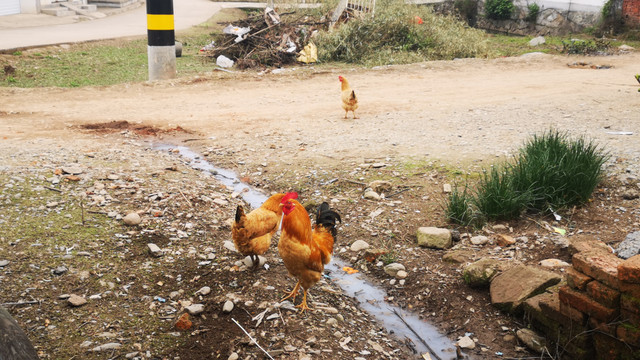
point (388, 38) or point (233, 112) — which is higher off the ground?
point (388, 38)

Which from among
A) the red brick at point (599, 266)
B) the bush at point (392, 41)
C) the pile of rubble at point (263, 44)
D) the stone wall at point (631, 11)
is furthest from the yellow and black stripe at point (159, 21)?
the stone wall at point (631, 11)

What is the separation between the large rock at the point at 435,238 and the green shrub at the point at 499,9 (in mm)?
15595

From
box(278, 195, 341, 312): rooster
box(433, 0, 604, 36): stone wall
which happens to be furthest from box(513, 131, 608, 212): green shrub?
box(433, 0, 604, 36): stone wall

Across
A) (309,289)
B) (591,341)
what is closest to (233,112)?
(309,289)

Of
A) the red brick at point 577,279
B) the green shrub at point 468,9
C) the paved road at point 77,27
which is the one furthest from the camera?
the green shrub at point 468,9

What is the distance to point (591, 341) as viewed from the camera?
A: 10.9ft

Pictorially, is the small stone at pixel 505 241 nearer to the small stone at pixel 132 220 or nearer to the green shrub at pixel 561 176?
the green shrub at pixel 561 176

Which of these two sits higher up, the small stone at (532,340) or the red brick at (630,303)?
the red brick at (630,303)

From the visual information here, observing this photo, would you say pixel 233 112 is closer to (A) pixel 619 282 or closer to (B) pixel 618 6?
(A) pixel 619 282

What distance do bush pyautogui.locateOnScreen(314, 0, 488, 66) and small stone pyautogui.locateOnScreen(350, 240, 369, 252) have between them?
8.29 metres

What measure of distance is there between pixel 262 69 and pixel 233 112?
3609 millimetres

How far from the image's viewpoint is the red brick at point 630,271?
2.93 m

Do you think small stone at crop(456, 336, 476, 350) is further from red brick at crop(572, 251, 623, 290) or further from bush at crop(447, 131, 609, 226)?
bush at crop(447, 131, 609, 226)

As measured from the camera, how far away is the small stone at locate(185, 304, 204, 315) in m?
3.67
